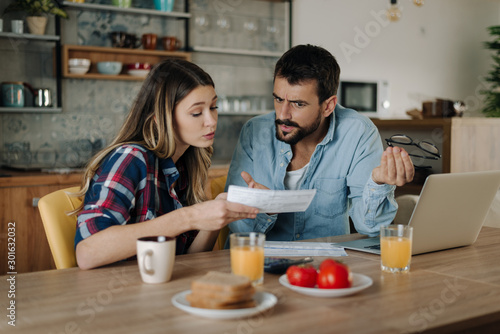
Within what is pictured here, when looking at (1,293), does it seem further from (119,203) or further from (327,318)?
(327,318)

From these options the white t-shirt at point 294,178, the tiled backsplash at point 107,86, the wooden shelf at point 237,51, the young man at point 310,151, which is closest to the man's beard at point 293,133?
the young man at point 310,151

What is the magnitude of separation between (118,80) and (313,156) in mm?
2621

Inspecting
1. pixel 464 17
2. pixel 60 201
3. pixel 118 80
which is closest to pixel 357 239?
pixel 60 201

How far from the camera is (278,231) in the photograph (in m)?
2.20

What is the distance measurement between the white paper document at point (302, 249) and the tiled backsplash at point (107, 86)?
279 cm

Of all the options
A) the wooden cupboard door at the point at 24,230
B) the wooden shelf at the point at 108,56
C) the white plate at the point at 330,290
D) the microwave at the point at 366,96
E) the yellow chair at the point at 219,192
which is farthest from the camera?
the microwave at the point at 366,96

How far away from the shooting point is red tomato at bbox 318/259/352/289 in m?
1.20

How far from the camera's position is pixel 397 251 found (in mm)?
1423

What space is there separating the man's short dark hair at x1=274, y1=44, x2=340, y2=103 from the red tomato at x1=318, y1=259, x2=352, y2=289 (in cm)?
115

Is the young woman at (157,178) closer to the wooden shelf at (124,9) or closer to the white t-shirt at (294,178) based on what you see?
the white t-shirt at (294,178)

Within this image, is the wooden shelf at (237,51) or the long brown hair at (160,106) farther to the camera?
the wooden shelf at (237,51)

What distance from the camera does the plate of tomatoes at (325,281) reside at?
1177 millimetres

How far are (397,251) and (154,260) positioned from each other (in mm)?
611

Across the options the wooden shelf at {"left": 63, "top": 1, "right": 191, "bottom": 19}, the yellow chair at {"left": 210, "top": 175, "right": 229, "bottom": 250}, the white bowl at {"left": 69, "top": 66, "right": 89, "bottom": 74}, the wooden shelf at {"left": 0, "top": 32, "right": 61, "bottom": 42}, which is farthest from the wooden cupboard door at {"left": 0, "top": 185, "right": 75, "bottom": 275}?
the yellow chair at {"left": 210, "top": 175, "right": 229, "bottom": 250}
